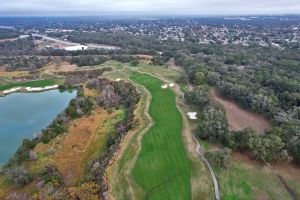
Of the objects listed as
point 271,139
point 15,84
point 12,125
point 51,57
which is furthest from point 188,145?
point 51,57

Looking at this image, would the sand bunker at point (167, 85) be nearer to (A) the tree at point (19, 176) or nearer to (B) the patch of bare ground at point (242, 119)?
(B) the patch of bare ground at point (242, 119)

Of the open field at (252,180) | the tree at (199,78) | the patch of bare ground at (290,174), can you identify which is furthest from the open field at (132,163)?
the tree at (199,78)

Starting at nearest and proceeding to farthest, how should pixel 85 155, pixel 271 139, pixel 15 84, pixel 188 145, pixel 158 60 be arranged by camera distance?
pixel 271 139
pixel 188 145
pixel 85 155
pixel 15 84
pixel 158 60

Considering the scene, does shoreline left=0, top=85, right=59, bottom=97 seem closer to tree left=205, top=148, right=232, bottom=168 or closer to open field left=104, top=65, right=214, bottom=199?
open field left=104, top=65, right=214, bottom=199

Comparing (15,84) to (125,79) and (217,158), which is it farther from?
(217,158)

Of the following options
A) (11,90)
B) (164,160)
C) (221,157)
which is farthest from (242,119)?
(11,90)

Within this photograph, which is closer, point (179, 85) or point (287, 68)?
point (179, 85)
